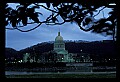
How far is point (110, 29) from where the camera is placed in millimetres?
4641

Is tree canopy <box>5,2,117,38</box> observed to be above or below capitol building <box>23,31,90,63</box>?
below

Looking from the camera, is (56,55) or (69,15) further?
(56,55)

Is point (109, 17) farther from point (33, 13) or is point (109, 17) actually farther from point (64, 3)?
point (33, 13)

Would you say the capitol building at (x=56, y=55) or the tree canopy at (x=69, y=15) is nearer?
the tree canopy at (x=69, y=15)

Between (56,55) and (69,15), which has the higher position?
(56,55)

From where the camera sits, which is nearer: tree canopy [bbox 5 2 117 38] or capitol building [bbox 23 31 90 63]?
tree canopy [bbox 5 2 117 38]

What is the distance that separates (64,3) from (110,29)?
837 millimetres

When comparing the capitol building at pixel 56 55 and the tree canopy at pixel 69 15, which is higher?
the capitol building at pixel 56 55
